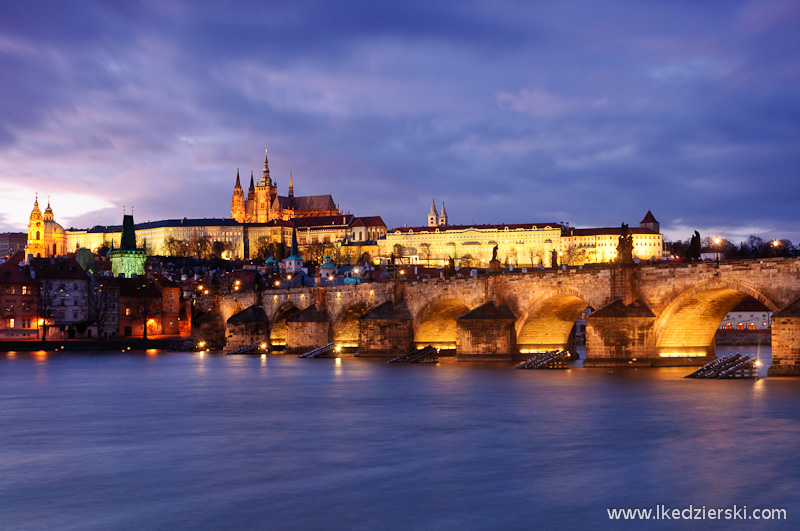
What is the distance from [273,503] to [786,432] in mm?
13804

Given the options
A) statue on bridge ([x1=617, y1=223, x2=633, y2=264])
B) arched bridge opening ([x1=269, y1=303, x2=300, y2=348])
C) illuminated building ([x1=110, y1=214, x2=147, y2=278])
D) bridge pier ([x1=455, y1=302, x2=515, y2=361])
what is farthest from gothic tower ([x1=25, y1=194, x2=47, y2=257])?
statue on bridge ([x1=617, y1=223, x2=633, y2=264])

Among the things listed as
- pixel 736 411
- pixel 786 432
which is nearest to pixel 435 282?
pixel 736 411

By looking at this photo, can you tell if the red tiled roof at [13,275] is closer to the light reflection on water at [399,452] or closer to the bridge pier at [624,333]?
the light reflection on water at [399,452]

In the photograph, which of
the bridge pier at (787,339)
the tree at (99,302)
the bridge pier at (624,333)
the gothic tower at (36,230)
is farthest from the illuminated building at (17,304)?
the gothic tower at (36,230)

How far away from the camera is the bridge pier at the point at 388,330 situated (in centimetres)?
5544

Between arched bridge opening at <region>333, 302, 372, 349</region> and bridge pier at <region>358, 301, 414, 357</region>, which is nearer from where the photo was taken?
bridge pier at <region>358, 301, 414, 357</region>

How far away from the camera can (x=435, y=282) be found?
53531mm

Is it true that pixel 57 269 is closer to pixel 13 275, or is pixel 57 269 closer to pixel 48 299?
pixel 48 299

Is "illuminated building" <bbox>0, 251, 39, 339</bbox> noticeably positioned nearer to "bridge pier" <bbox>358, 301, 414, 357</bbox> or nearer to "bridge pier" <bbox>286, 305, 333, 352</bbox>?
"bridge pier" <bbox>286, 305, 333, 352</bbox>

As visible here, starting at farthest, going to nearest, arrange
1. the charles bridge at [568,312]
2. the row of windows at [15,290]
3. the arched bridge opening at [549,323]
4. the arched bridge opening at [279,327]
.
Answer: the row of windows at [15,290]
the arched bridge opening at [279,327]
the arched bridge opening at [549,323]
the charles bridge at [568,312]

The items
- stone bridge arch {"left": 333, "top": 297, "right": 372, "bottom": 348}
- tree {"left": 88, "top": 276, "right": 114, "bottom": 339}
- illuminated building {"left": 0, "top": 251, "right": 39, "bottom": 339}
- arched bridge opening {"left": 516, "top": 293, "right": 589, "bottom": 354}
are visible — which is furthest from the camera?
tree {"left": 88, "top": 276, "right": 114, "bottom": 339}

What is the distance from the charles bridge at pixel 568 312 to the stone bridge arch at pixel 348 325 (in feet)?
0.25

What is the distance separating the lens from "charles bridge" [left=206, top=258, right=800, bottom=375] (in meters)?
33.3

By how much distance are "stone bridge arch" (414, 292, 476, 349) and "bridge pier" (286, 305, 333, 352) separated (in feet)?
36.3
